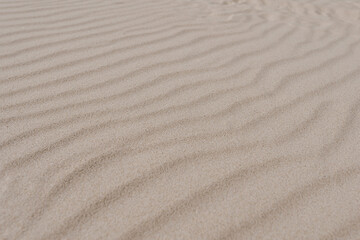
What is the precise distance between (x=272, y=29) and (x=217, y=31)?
1.70 ft

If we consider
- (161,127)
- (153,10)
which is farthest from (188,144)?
(153,10)

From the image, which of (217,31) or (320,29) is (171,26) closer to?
(217,31)

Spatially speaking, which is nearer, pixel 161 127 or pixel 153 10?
pixel 161 127

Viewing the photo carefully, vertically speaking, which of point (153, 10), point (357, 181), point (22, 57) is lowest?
point (357, 181)

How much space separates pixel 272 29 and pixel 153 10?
1100 millimetres

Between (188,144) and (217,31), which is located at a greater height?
(217,31)

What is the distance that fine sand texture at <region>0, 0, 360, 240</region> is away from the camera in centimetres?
120

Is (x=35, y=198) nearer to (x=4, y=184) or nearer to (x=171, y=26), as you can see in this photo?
(x=4, y=184)

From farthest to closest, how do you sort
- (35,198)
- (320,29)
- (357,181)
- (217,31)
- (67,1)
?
(67,1), (320,29), (217,31), (357,181), (35,198)

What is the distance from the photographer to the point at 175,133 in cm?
159

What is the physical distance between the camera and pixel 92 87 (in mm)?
1901

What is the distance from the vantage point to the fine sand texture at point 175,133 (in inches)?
47.4

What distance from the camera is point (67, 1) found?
333 cm

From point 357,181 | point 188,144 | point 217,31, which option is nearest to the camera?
point 357,181
